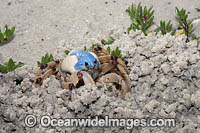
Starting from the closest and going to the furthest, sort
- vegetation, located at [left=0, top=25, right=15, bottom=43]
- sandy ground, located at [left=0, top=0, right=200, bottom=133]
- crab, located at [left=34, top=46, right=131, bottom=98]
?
sandy ground, located at [left=0, top=0, right=200, bottom=133] < crab, located at [left=34, top=46, right=131, bottom=98] < vegetation, located at [left=0, top=25, right=15, bottom=43]

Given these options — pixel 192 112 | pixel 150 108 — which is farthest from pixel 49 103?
pixel 192 112

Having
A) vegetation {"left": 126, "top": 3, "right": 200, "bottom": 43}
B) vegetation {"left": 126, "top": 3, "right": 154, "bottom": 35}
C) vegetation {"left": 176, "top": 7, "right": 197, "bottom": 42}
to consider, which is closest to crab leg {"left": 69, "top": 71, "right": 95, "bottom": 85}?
vegetation {"left": 126, "top": 3, "right": 200, "bottom": 43}

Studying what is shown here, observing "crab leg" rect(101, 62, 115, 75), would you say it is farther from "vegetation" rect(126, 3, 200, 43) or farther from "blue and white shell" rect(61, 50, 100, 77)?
"vegetation" rect(126, 3, 200, 43)

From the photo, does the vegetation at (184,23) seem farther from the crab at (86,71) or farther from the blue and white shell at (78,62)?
the blue and white shell at (78,62)

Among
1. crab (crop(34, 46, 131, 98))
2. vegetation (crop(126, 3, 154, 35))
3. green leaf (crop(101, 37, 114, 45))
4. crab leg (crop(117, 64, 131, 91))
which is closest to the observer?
crab (crop(34, 46, 131, 98))

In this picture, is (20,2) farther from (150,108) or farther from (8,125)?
(150,108)

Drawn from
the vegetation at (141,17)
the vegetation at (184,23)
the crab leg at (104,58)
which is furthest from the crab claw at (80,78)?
the vegetation at (184,23)

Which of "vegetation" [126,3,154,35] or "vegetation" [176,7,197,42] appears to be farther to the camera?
"vegetation" [126,3,154,35]

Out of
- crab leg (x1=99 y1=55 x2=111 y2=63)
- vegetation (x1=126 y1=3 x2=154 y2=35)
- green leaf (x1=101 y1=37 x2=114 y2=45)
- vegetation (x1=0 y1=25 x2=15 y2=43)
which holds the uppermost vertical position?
vegetation (x1=126 y1=3 x2=154 y2=35)
